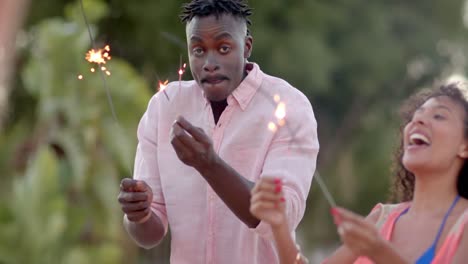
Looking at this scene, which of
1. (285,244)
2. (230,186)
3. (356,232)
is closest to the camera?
(356,232)

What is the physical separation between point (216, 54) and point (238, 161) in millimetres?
381

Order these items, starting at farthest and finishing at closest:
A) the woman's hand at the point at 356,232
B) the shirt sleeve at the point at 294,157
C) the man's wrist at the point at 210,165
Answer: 1. the shirt sleeve at the point at 294,157
2. the man's wrist at the point at 210,165
3. the woman's hand at the point at 356,232

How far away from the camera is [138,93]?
50.5 ft

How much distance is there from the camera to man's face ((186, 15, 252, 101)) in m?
4.90

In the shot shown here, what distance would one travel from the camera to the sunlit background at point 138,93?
15.9m

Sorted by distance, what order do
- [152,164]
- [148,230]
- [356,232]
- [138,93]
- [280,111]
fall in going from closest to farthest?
[356,232]
[280,111]
[148,230]
[152,164]
[138,93]

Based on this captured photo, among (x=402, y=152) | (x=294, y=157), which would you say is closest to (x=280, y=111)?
(x=294, y=157)

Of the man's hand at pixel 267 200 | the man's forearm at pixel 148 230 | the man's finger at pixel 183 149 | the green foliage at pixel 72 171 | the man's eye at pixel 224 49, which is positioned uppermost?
the green foliage at pixel 72 171

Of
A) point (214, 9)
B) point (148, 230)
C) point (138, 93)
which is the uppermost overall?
point (138, 93)

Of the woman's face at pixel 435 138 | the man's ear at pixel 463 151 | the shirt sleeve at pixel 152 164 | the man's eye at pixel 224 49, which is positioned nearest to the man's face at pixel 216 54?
the man's eye at pixel 224 49

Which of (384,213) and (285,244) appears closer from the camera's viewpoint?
(285,244)

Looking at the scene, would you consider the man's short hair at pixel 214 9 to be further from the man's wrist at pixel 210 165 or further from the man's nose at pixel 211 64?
the man's wrist at pixel 210 165

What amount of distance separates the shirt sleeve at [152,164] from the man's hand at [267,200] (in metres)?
0.85

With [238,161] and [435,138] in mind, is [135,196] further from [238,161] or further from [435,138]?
[435,138]
